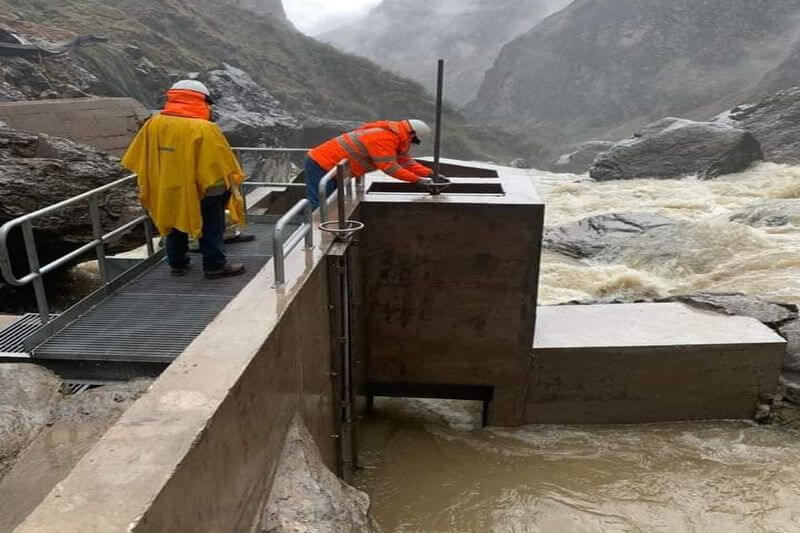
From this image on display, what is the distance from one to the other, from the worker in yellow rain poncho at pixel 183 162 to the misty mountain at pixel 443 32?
94163mm

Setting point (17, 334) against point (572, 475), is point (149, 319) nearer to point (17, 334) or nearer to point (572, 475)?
point (17, 334)

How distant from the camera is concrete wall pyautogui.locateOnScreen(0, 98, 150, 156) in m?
8.74

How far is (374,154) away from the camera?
5.63 metres

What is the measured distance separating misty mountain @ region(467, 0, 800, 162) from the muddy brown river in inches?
1902

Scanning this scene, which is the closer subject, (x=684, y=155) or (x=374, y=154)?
(x=374, y=154)

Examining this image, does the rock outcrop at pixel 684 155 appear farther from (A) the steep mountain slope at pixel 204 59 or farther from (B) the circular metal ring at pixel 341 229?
(A) the steep mountain slope at pixel 204 59

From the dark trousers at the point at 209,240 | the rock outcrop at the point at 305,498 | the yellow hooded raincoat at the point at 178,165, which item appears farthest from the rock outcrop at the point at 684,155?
the rock outcrop at the point at 305,498

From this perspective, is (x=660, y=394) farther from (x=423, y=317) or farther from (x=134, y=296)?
(x=134, y=296)

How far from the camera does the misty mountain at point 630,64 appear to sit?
55.0 m

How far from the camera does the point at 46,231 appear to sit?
6105 millimetres

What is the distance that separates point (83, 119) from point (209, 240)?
18.9ft

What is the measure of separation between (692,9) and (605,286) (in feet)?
211

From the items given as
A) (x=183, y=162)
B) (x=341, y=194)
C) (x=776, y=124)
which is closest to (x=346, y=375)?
(x=341, y=194)

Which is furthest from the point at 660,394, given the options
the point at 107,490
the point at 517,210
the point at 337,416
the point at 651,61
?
the point at 651,61
